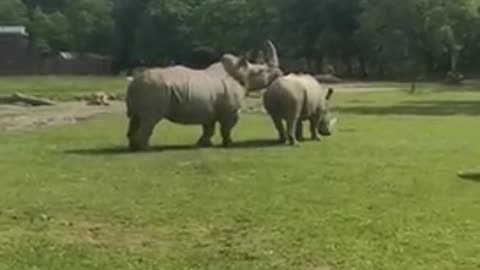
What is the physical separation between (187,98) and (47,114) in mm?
17838

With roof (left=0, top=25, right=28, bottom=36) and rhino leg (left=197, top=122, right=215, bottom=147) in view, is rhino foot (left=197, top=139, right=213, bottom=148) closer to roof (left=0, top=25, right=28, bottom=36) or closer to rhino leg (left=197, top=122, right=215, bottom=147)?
rhino leg (left=197, top=122, right=215, bottom=147)

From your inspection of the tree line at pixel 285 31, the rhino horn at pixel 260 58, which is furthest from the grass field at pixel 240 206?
the tree line at pixel 285 31

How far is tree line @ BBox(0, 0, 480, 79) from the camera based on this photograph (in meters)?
75.1

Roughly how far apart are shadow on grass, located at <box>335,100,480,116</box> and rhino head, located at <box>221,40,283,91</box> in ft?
41.8

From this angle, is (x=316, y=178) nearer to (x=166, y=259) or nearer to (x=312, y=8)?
(x=166, y=259)

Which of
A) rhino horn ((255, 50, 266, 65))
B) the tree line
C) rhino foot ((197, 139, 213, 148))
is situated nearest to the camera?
Result: rhino foot ((197, 139, 213, 148))

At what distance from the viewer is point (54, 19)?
114 meters

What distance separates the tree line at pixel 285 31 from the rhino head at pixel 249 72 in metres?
43.5

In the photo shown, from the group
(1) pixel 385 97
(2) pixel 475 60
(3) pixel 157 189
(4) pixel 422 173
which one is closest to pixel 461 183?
(4) pixel 422 173

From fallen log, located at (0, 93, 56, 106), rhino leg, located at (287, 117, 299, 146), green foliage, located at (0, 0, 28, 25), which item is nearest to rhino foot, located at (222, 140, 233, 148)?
rhino leg, located at (287, 117, 299, 146)

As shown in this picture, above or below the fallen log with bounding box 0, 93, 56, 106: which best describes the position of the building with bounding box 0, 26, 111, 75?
below

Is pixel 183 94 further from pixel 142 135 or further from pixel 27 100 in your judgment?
pixel 27 100

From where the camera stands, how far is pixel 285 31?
9094 cm

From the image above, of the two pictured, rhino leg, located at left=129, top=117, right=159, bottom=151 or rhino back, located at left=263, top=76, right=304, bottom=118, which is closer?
rhino leg, located at left=129, top=117, right=159, bottom=151
